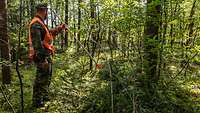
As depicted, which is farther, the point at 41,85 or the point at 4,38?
the point at 4,38

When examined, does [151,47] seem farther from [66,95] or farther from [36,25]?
[36,25]

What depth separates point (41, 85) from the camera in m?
7.20

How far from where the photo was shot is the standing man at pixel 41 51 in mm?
6852

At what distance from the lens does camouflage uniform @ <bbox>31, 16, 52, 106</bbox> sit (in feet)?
22.4

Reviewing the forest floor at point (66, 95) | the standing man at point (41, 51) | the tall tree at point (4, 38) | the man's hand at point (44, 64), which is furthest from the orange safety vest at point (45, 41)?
the tall tree at point (4, 38)

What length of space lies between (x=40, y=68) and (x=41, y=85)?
0.39m

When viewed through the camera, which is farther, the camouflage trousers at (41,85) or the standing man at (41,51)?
the camouflage trousers at (41,85)

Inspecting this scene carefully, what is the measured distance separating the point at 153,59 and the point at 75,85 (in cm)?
198

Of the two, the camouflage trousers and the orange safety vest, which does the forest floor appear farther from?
the orange safety vest

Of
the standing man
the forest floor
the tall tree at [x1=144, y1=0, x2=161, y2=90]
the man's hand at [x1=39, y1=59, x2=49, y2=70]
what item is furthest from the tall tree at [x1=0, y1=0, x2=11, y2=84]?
the tall tree at [x1=144, y1=0, x2=161, y2=90]

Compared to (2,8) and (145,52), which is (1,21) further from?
(145,52)

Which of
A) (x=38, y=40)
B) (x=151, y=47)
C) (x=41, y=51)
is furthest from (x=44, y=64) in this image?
(x=151, y=47)

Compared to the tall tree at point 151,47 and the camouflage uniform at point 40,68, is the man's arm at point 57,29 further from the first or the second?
the tall tree at point 151,47

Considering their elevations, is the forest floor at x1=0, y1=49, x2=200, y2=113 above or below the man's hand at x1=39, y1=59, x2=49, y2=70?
below
